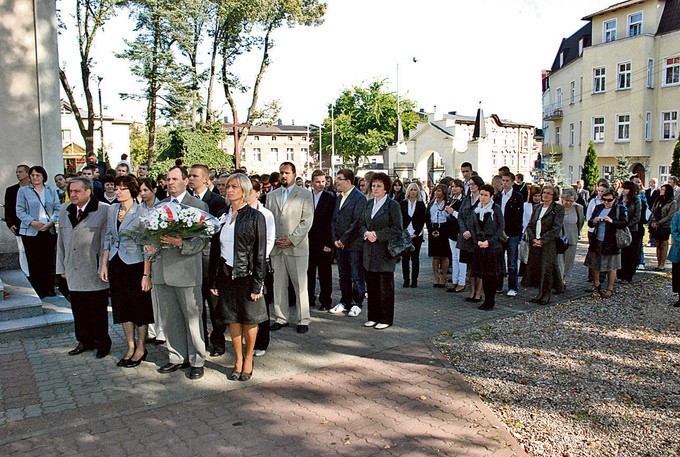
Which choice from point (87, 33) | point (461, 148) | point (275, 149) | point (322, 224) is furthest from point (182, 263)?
point (275, 149)

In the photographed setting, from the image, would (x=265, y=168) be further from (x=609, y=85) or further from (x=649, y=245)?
(x=649, y=245)

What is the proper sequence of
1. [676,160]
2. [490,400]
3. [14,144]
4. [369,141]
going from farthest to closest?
[369,141]
[676,160]
[14,144]
[490,400]

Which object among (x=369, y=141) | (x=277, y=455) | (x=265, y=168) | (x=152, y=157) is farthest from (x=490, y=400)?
(x=265, y=168)

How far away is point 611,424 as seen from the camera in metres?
4.84

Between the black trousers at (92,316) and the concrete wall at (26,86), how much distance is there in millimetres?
4942

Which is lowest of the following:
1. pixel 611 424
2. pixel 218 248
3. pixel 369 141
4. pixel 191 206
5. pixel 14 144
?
pixel 611 424

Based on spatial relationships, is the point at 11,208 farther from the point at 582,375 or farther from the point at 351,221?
the point at 582,375

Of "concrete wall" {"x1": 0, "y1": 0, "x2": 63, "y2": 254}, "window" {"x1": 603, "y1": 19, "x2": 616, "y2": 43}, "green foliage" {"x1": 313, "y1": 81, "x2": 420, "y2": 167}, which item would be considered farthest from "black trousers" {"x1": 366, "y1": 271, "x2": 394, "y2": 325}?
"green foliage" {"x1": 313, "y1": 81, "x2": 420, "y2": 167}

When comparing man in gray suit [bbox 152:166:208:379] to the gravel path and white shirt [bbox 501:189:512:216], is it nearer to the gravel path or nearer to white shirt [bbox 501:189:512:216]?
the gravel path

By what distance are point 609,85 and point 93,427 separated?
4197cm

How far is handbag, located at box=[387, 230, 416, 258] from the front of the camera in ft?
24.1

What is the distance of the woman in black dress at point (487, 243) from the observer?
868cm

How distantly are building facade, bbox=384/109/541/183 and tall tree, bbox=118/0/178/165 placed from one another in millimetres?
13068

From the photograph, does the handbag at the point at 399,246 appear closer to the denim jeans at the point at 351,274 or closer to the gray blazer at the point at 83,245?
the denim jeans at the point at 351,274
